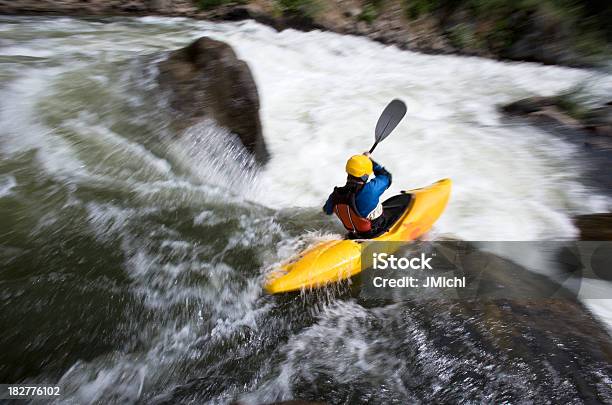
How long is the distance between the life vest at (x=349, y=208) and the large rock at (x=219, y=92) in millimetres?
1373

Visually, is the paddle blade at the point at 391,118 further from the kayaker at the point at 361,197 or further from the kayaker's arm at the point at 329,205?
the kayaker's arm at the point at 329,205

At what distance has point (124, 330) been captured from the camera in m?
2.70

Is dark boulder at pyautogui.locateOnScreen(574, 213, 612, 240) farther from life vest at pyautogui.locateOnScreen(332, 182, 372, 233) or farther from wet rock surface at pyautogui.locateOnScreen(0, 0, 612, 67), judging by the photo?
wet rock surface at pyautogui.locateOnScreen(0, 0, 612, 67)

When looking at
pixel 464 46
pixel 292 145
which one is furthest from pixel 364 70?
pixel 292 145

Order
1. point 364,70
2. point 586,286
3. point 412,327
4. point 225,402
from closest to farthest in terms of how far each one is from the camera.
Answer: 1. point 225,402
2. point 412,327
3. point 586,286
4. point 364,70

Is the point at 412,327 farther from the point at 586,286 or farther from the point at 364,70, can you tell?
the point at 364,70

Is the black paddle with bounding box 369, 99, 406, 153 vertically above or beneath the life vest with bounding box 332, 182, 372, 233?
above

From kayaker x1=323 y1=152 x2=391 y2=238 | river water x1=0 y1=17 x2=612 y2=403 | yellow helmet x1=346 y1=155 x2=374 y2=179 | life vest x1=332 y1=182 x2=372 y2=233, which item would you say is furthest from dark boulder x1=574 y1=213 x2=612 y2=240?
yellow helmet x1=346 y1=155 x2=374 y2=179

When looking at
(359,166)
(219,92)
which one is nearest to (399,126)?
Answer: (219,92)

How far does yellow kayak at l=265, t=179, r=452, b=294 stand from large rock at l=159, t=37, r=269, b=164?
4.65ft

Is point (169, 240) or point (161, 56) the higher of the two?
point (161, 56)

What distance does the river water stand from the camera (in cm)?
243

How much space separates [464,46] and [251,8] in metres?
3.56

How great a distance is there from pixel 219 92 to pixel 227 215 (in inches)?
47.4
